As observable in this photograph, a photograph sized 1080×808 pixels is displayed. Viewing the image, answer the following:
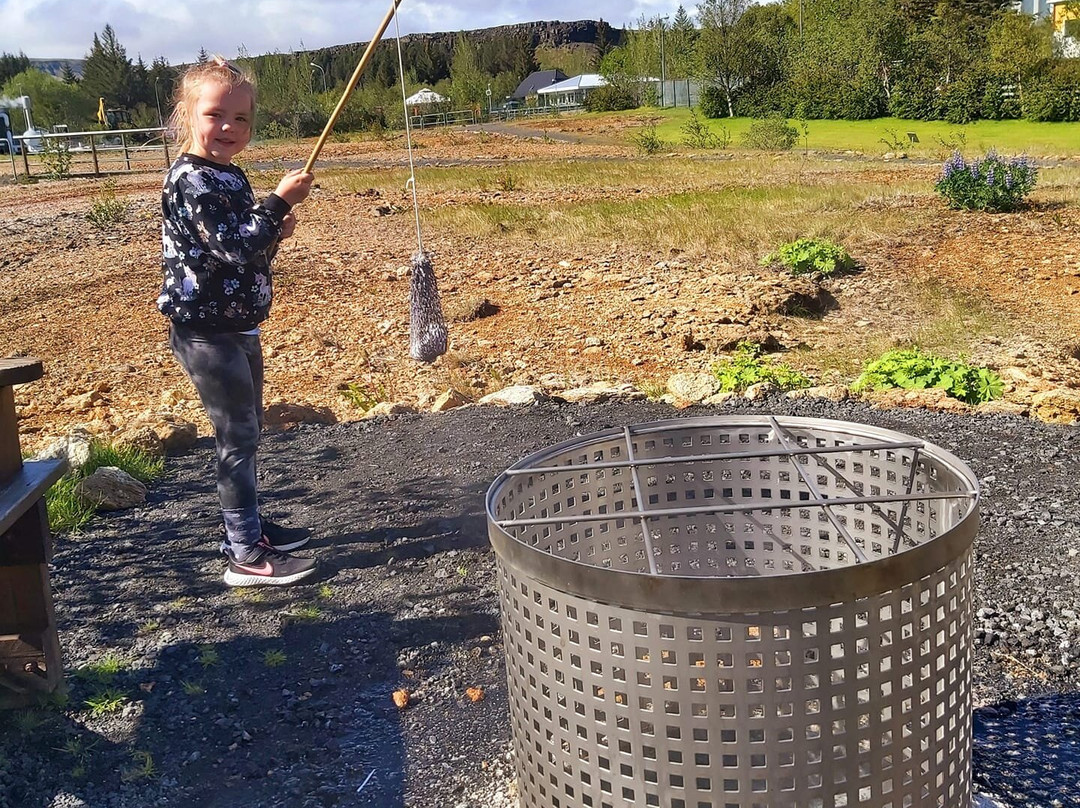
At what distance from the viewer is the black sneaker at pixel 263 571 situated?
11.2 ft

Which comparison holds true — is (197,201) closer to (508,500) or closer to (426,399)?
(508,500)

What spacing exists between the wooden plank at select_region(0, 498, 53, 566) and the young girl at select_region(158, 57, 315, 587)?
0.63 m

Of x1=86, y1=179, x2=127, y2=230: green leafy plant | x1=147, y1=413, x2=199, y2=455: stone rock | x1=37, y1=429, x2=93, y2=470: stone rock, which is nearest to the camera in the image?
x1=37, y1=429, x2=93, y2=470: stone rock

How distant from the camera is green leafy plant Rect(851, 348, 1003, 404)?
539cm

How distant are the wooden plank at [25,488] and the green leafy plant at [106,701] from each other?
1.48ft

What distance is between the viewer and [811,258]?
9.31m

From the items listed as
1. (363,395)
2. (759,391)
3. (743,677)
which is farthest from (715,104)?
(743,677)

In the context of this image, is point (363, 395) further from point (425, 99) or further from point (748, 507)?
point (425, 99)

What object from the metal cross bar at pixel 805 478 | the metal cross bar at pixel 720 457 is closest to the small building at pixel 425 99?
the metal cross bar at pixel 805 478

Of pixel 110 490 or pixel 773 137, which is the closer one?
pixel 110 490

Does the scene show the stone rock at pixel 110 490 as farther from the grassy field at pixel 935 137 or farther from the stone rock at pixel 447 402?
the grassy field at pixel 935 137

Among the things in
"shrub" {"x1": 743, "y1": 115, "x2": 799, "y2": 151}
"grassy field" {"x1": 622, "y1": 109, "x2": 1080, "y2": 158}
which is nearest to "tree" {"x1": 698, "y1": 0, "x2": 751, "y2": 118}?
"grassy field" {"x1": 622, "y1": 109, "x2": 1080, "y2": 158}

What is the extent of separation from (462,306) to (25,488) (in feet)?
19.3

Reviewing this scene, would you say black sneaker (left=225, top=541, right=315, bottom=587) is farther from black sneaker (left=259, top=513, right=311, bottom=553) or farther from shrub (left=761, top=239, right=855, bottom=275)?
shrub (left=761, top=239, right=855, bottom=275)
